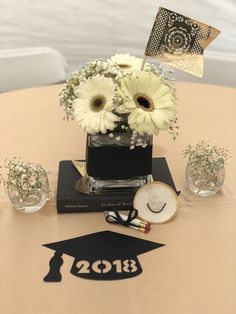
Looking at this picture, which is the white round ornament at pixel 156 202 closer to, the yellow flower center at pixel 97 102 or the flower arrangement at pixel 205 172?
the flower arrangement at pixel 205 172

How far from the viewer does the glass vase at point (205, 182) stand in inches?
50.2

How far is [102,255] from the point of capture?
3.53ft

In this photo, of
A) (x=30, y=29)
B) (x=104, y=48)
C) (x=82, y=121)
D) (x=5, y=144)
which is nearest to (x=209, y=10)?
(x=104, y=48)

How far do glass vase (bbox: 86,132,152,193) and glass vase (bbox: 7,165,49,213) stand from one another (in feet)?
0.39

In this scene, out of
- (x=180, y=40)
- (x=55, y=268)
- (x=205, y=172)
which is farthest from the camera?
(x=205, y=172)

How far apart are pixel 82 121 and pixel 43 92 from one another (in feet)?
2.79

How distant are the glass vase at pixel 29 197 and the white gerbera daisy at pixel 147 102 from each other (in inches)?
11.4

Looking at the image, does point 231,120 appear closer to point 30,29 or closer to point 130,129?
point 130,129

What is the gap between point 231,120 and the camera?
67.1 inches

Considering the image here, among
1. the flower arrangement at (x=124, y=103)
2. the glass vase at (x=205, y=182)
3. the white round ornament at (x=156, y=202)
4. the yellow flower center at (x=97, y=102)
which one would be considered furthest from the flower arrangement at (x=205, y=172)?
the yellow flower center at (x=97, y=102)

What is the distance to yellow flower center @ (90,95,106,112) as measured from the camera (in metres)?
1.11

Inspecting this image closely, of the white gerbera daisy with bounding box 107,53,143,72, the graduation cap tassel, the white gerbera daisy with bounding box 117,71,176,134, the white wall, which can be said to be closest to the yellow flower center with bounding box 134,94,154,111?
the white gerbera daisy with bounding box 117,71,176,134

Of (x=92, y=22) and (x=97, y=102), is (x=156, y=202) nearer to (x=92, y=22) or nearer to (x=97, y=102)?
(x=97, y=102)

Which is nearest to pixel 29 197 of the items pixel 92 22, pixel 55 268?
pixel 55 268
